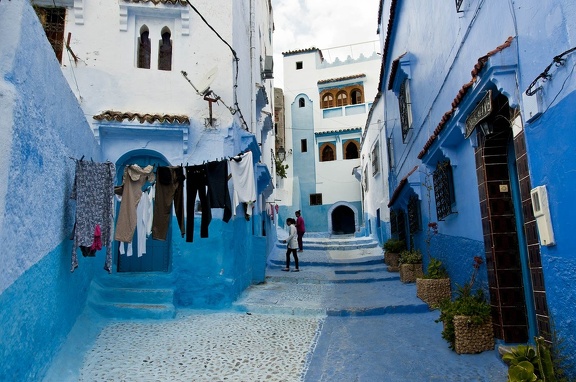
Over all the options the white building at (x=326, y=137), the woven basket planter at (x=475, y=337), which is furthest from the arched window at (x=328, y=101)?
the woven basket planter at (x=475, y=337)

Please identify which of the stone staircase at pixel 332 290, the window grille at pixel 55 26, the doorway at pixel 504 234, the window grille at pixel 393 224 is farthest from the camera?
the window grille at pixel 393 224

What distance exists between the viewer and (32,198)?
4465 millimetres

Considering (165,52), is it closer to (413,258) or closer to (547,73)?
(413,258)

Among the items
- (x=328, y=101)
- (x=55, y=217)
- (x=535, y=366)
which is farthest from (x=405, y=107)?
(x=328, y=101)

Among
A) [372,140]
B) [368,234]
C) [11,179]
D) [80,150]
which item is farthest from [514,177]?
[368,234]

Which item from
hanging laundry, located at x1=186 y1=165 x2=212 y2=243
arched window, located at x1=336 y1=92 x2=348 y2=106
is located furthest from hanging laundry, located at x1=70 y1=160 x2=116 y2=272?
arched window, located at x1=336 y1=92 x2=348 y2=106

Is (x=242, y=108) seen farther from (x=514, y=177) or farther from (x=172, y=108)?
(x=514, y=177)

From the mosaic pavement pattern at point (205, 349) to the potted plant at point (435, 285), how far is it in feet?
6.57

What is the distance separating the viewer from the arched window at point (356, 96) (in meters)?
27.5

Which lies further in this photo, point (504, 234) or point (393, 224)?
point (393, 224)

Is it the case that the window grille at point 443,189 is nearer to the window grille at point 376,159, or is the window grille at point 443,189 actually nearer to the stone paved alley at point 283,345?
the stone paved alley at point 283,345

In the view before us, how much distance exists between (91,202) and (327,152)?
23036 mm

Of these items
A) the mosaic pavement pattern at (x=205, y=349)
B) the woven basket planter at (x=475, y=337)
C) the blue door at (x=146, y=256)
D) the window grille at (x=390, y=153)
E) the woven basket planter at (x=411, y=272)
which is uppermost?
the window grille at (x=390, y=153)

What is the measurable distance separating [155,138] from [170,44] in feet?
7.67
